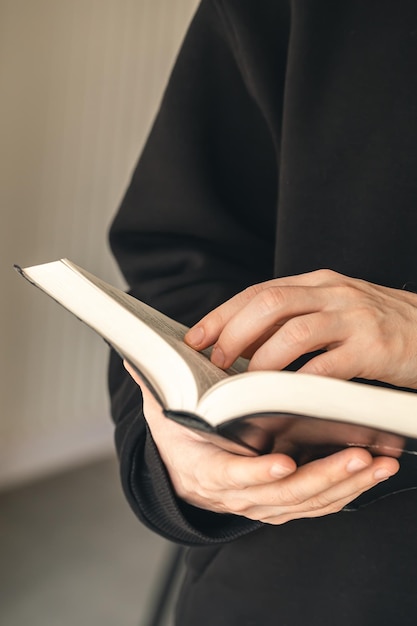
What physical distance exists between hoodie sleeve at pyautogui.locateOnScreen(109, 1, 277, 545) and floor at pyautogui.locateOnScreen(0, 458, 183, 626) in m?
0.89

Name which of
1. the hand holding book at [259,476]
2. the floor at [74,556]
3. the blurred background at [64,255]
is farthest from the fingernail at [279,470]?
the blurred background at [64,255]

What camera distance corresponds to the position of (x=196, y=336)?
1.64ft

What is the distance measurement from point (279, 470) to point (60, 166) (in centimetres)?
174

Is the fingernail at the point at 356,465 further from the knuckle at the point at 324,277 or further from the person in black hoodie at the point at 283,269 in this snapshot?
the knuckle at the point at 324,277

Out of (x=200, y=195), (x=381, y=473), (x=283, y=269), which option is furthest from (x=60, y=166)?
(x=381, y=473)

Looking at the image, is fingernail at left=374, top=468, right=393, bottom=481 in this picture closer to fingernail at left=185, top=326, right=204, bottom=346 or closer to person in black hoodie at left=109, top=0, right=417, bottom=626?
person in black hoodie at left=109, top=0, right=417, bottom=626

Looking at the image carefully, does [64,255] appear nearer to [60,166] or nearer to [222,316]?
[60,166]

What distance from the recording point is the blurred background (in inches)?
73.2

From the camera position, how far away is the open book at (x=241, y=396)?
37 centimetres

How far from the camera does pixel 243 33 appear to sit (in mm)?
751

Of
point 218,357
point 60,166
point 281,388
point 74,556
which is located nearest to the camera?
point 281,388

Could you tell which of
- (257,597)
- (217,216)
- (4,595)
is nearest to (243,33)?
(217,216)

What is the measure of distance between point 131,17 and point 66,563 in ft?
4.94

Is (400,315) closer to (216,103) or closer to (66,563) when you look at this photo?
(216,103)
